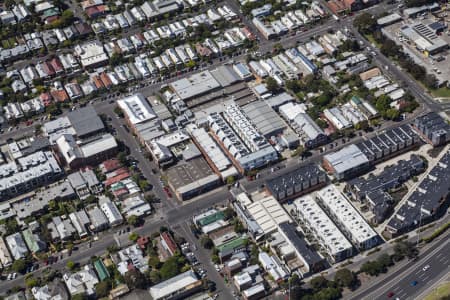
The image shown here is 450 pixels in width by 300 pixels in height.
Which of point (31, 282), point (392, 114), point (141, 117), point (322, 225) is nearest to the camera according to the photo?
point (31, 282)

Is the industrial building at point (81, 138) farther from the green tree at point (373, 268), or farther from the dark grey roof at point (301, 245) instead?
the green tree at point (373, 268)

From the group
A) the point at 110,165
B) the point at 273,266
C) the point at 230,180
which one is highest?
the point at 110,165

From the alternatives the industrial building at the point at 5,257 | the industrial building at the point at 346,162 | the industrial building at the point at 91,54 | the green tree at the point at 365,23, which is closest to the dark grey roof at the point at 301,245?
the industrial building at the point at 346,162

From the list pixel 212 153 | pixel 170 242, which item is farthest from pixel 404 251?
pixel 212 153

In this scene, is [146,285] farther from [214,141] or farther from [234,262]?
[214,141]

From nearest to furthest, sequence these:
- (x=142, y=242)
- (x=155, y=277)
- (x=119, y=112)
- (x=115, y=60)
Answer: (x=155, y=277), (x=142, y=242), (x=119, y=112), (x=115, y=60)

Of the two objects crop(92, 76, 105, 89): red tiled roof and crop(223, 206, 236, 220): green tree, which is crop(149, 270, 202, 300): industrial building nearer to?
crop(223, 206, 236, 220): green tree

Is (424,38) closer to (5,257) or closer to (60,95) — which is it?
(60,95)
